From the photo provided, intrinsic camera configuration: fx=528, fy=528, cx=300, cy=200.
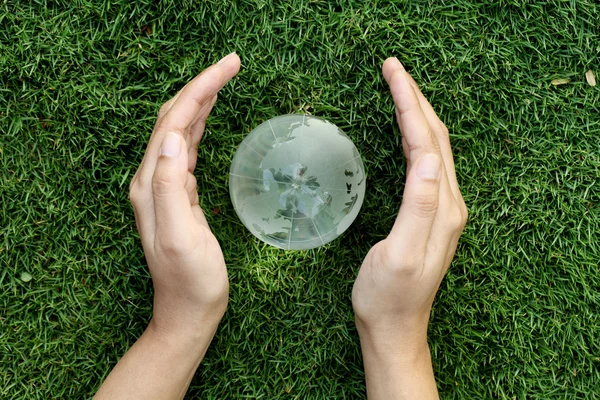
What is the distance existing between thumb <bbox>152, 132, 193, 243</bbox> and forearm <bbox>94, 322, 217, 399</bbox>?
76cm

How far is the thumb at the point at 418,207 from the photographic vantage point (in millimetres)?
2816

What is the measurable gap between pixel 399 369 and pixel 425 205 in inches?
42.4

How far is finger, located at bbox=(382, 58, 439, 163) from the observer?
3066 mm

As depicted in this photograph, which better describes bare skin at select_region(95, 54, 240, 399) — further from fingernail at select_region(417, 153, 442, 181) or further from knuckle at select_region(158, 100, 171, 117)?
fingernail at select_region(417, 153, 442, 181)

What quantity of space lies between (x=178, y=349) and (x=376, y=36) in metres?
2.44

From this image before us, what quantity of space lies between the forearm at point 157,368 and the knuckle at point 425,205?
144 centimetres

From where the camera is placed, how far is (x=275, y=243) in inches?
127

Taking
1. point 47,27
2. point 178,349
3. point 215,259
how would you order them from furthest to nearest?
point 47,27, point 178,349, point 215,259

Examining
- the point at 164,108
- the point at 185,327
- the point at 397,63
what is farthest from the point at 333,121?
the point at 185,327


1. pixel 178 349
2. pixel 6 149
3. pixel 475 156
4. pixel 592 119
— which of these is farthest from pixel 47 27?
pixel 592 119

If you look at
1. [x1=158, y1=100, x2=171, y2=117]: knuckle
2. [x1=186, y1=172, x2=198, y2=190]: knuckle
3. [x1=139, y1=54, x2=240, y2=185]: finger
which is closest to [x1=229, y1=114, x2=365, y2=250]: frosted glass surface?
[x1=186, y1=172, x2=198, y2=190]: knuckle

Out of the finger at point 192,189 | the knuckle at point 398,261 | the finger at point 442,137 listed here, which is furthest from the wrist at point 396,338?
the finger at point 192,189

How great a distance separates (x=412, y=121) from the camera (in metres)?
3.08

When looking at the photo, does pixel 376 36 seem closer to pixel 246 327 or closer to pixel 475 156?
pixel 475 156
